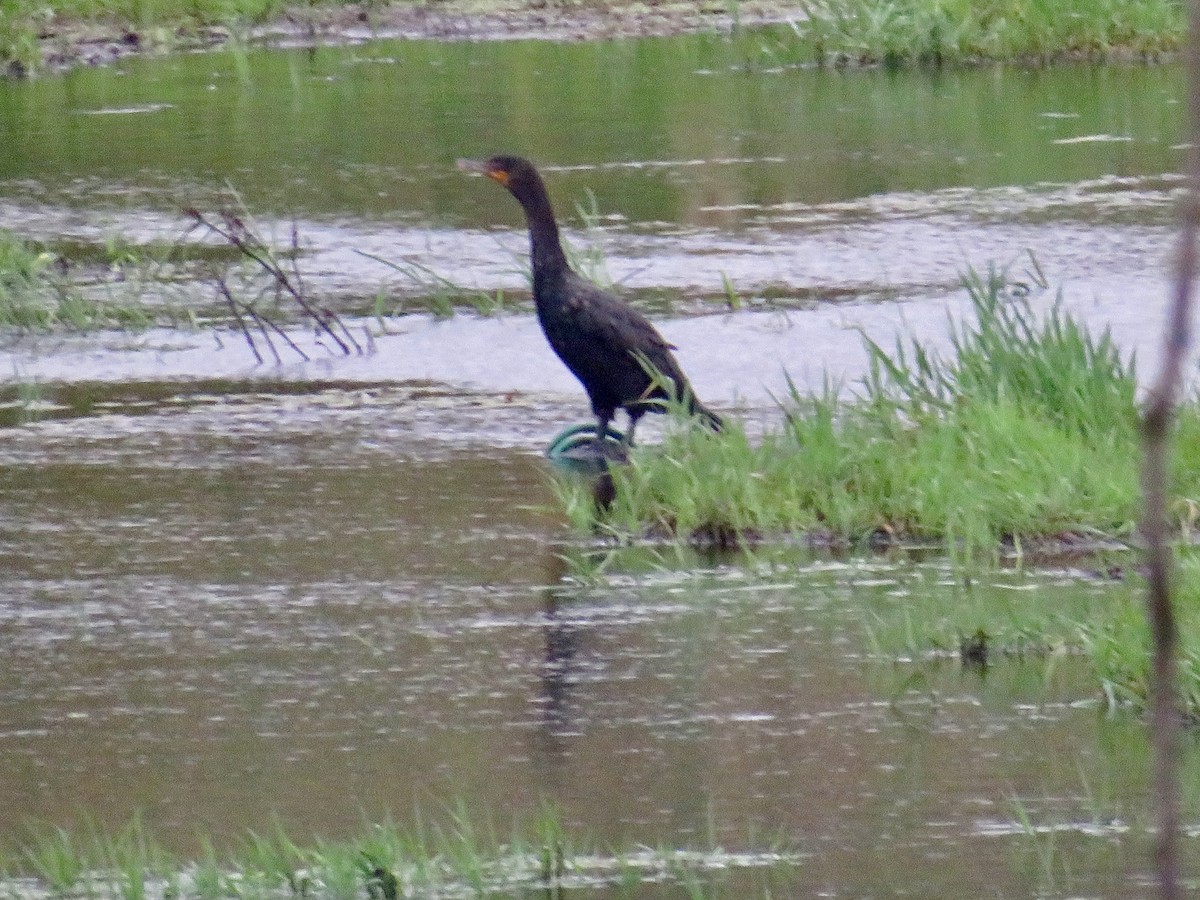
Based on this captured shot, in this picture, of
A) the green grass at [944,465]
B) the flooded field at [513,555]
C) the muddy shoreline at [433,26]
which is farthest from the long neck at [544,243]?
the muddy shoreline at [433,26]

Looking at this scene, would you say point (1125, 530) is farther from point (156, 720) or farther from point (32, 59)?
point (32, 59)

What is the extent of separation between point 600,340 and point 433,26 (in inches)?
562

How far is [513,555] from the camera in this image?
642 cm

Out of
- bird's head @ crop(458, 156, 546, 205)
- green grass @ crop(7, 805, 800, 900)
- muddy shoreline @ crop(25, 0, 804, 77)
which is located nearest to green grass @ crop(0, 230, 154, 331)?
bird's head @ crop(458, 156, 546, 205)

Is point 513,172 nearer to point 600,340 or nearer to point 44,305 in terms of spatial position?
point 600,340

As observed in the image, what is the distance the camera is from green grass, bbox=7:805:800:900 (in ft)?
12.9

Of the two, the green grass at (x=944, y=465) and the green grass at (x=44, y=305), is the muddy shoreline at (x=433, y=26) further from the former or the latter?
the green grass at (x=944, y=465)

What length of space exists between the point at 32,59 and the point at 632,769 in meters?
14.8

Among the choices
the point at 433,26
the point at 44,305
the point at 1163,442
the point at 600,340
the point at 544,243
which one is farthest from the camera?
the point at 433,26

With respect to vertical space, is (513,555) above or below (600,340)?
below

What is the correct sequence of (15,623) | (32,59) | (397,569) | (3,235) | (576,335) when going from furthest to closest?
(32,59) → (3,235) → (576,335) → (397,569) → (15,623)

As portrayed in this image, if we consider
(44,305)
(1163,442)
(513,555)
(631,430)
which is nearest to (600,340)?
(631,430)

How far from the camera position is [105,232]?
11.8 meters

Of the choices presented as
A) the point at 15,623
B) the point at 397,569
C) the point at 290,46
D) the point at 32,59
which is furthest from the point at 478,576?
the point at 290,46
